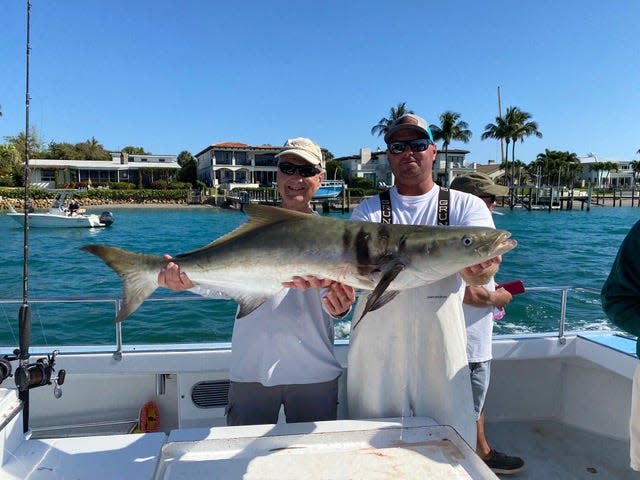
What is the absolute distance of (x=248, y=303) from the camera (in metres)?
2.61

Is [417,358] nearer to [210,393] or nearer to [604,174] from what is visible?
[210,393]

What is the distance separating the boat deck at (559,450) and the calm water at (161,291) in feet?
4.64

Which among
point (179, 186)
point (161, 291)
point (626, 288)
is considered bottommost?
point (161, 291)

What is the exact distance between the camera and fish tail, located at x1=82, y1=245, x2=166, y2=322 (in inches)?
107

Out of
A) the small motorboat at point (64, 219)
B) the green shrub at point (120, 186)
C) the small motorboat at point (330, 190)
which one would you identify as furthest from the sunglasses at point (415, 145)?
the green shrub at point (120, 186)

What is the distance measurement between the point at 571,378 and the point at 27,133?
536cm

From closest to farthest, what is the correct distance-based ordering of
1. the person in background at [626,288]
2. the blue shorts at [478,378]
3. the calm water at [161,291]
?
the person in background at [626,288], the blue shorts at [478,378], the calm water at [161,291]

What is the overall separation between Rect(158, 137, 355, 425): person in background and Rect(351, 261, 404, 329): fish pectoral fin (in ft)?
1.30

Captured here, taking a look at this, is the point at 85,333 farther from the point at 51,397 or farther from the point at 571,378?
the point at 571,378

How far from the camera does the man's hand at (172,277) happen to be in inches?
107

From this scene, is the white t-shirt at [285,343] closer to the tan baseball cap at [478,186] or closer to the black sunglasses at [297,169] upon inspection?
the black sunglasses at [297,169]

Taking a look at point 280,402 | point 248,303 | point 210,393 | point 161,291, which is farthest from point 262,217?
point 161,291

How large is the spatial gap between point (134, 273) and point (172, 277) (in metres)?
0.22

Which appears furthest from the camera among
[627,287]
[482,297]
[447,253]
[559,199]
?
[559,199]
